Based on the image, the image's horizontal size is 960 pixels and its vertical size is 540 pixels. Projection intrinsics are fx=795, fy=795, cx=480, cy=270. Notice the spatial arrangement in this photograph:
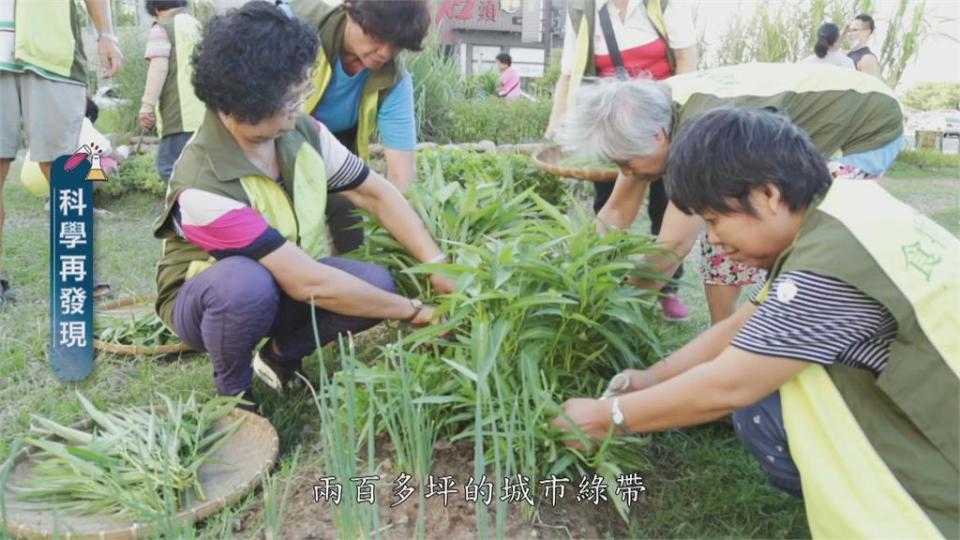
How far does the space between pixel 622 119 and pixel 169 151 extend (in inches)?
129

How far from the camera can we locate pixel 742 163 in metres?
1.44

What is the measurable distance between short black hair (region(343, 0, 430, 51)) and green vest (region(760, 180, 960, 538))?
145cm

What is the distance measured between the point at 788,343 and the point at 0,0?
3.45 metres

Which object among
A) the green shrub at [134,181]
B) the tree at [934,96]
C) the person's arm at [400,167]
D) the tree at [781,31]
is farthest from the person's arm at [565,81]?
the tree at [934,96]

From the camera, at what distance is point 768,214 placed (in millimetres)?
1486

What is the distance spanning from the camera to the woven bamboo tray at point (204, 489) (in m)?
1.67

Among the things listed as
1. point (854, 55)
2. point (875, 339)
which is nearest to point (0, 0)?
point (875, 339)

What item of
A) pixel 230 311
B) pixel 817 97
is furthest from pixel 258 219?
pixel 817 97

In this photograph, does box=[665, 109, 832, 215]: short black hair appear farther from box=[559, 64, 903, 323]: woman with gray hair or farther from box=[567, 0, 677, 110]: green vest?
box=[567, 0, 677, 110]: green vest

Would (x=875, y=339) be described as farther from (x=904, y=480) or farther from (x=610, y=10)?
(x=610, y=10)

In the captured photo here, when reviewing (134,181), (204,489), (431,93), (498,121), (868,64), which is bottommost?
(134,181)

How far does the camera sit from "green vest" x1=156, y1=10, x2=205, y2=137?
421 cm

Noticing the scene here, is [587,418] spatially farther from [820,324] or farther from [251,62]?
[251,62]

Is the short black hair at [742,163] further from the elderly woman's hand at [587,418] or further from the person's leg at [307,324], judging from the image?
the person's leg at [307,324]
